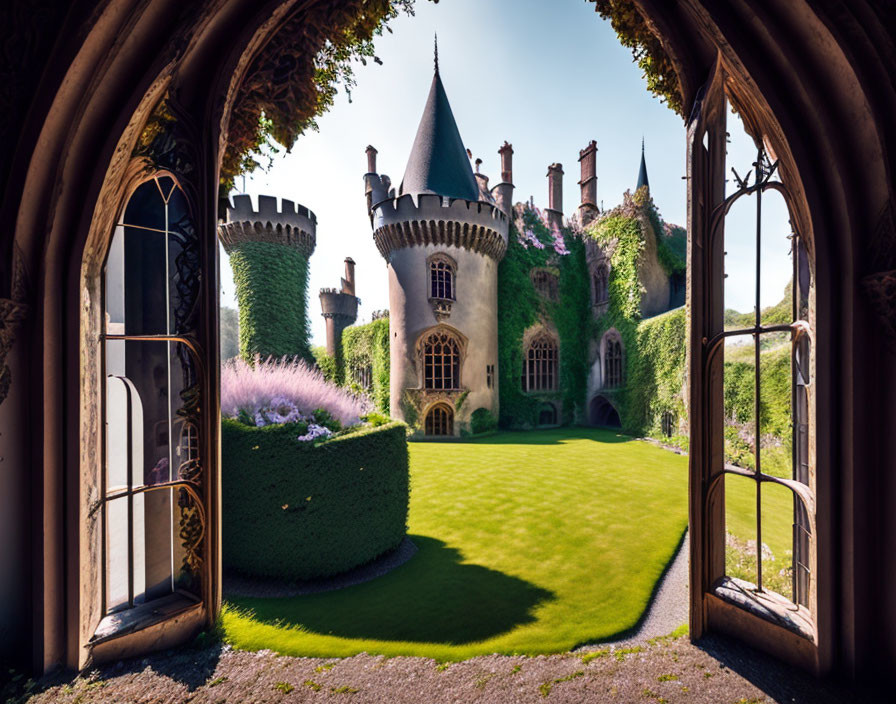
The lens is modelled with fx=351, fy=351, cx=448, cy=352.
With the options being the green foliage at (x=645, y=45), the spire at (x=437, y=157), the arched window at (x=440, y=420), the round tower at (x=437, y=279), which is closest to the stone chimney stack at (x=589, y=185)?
the round tower at (x=437, y=279)

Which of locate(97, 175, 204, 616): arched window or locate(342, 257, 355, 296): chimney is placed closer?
locate(97, 175, 204, 616): arched window

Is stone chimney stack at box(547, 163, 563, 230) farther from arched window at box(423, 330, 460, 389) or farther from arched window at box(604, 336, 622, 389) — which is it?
arched window at box(423, 330, 460, 389)

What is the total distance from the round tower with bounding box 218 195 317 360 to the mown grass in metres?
13.9

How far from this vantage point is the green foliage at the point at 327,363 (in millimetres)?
21656

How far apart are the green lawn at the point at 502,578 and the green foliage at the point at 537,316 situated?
952 cm

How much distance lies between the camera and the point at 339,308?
23.8m

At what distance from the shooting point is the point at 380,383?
1822cm

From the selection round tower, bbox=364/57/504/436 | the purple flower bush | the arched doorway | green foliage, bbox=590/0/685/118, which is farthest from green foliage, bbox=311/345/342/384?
green foliage, bbox=590/0/685/118

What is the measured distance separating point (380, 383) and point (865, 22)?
1757 centimetres

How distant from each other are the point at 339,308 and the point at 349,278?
104 inches

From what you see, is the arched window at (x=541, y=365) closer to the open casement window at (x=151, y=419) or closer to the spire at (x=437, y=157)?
the spire at (x=437, y=157)

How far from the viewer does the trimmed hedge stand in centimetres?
440

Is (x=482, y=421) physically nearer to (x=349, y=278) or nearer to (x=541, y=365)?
(x=541, y=365)

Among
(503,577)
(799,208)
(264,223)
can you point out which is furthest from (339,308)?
(799,208)
